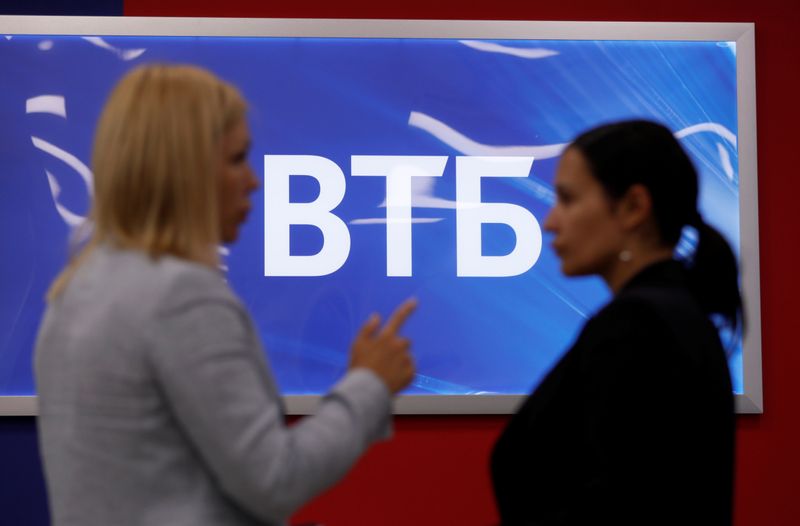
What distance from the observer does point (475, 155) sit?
3.01m

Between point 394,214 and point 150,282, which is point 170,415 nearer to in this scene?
point 150,282

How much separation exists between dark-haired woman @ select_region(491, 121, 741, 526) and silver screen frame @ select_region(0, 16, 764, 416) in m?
1.51

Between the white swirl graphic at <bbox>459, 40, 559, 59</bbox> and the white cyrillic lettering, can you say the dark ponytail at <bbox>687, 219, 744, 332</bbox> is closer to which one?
the white cyrillic lettering

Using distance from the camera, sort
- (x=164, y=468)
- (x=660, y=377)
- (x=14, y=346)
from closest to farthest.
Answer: (x=164, y=468), (x=660, y=377), (x=14, y=346)

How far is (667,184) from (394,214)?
1.62m

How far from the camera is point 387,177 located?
2.99 m

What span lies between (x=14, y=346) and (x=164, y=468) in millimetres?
2077

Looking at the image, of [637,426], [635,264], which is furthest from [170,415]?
[635,264]

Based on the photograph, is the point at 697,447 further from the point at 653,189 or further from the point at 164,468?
the point at 164,468

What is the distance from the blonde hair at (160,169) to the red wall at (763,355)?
→ 1956mm

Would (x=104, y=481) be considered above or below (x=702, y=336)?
below

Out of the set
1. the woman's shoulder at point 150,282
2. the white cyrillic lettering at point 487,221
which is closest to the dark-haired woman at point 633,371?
the woman's shoulder at point 150,282

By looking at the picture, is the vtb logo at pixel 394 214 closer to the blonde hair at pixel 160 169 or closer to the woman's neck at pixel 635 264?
the woman's neck at pixel 635 264

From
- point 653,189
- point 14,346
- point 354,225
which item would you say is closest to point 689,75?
point 354,225
